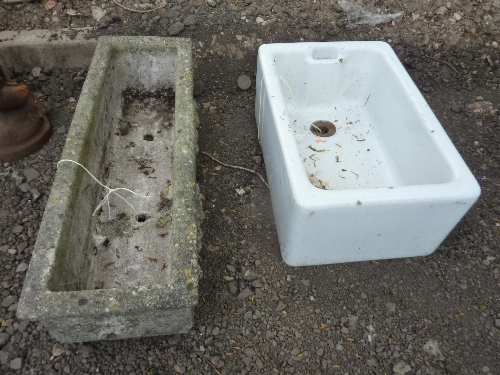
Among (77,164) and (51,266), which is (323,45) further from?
(51,266)

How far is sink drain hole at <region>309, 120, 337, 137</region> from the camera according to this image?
7.32 feet

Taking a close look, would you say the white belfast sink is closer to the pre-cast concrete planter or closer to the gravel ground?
the gravel ground

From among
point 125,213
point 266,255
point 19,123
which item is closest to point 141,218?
point 125,213

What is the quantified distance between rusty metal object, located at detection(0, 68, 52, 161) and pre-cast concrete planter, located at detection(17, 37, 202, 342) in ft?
1.51

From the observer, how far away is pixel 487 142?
8.28 feet

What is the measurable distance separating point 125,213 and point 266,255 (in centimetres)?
75

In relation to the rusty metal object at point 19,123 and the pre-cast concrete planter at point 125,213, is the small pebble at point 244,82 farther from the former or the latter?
the rusty metal object at point 19,123

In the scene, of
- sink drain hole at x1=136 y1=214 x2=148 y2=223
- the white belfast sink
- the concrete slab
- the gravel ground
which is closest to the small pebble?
the gravel ground

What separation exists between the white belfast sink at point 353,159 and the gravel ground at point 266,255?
181 millimetres

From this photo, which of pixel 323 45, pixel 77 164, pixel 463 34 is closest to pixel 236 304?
pixel 77 164

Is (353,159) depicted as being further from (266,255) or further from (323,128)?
(266,255)

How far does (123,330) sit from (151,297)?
0.31m

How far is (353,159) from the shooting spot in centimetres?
212

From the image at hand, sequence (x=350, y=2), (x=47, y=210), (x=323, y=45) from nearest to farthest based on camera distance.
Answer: (x=47, y=210) → (x=323, y=45) → (x=350, y=2)
